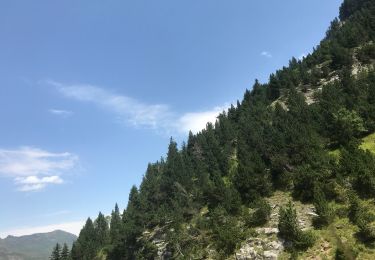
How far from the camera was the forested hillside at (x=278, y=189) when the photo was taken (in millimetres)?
40562

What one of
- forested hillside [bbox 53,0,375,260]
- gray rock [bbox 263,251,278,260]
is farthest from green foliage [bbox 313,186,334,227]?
gray rock [bbox 263,251,278,260]

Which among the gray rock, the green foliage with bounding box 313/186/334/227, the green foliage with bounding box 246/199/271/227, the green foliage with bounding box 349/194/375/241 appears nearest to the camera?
the green foliage with bounding box 349/194/375/241

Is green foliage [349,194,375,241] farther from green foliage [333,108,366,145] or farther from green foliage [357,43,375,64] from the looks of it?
green foliage [357,43,375,64]

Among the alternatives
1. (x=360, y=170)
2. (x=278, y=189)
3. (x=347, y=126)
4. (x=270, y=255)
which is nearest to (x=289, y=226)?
(x=270, y=255)

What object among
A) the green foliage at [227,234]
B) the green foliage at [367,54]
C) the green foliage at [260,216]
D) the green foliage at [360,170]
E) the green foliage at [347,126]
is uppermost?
the green foliage at [367,54]

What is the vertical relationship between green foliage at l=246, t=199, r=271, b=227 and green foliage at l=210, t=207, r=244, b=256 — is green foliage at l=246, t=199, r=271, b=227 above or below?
above

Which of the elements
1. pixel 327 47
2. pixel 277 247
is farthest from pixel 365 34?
pixel 277 247

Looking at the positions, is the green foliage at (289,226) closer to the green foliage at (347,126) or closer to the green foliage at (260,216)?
the green foliage at (260,216)

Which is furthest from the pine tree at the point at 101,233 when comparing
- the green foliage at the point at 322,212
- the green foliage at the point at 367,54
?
the green foliage at the point at 367,54

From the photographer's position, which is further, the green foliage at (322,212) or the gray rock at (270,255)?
the green foliage at (322,212)

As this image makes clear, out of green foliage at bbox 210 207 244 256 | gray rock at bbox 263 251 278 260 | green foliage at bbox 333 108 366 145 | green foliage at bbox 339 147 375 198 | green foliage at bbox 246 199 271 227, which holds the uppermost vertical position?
green foliage at bbox 333 108 366 145

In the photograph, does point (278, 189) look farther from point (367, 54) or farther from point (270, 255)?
point (367, 54)

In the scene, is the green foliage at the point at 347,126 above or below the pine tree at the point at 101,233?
above

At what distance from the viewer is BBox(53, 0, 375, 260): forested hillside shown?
133 ft
